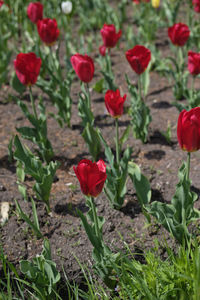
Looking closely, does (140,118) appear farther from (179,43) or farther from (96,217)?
(96,217)

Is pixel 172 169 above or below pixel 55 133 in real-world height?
below

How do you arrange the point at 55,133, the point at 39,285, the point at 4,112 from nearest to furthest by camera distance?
the point at 39,285, the point at 55,133, the point at 4,112

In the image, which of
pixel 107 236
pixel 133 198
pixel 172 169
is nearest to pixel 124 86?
pixel 172 169

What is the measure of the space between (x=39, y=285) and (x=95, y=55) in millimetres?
3462

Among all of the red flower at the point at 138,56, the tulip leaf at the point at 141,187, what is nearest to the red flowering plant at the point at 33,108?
the red flower at the point at 138,56

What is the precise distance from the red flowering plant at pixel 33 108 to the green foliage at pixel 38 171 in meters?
0.34

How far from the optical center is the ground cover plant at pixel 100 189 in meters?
1.76

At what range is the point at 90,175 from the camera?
1.62 metres

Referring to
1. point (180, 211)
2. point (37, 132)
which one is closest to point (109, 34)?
point (37, 132)

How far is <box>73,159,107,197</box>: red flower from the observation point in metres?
1.61

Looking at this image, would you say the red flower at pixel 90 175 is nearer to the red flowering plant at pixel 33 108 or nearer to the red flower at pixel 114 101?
the red flower at pixel 114 101

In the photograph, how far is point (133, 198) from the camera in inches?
101

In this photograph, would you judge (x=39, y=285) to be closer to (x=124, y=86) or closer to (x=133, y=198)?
(x=133, y=198)

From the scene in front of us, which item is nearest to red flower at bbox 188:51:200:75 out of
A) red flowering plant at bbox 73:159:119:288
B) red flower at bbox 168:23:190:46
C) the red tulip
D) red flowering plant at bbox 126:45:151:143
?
red flowering plant at bbox 126:45:151:143
